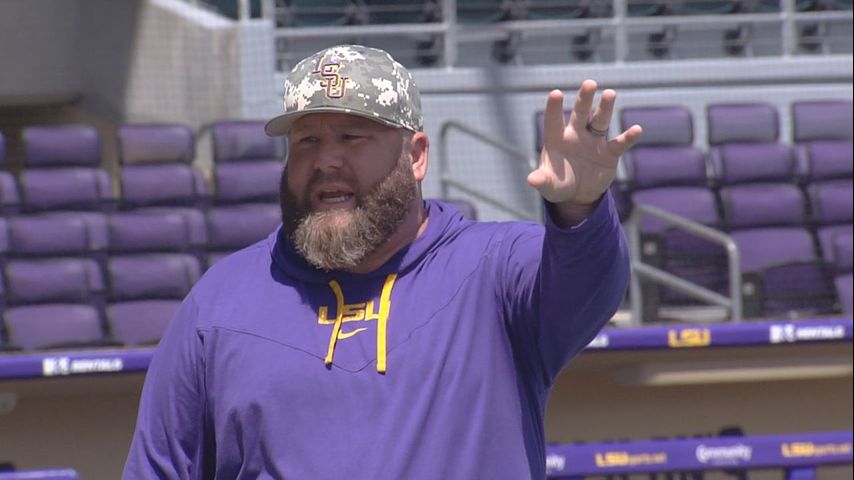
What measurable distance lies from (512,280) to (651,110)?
6395mm

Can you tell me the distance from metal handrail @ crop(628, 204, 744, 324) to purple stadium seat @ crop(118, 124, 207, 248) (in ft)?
7.19

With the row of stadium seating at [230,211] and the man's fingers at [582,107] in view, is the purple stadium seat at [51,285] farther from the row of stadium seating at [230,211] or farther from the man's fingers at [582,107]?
the man's fingers at [582,107]

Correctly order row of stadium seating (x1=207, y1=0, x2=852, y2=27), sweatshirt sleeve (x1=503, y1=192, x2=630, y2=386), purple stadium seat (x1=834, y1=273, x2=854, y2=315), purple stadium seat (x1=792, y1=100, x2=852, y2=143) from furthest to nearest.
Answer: row of stadium seating (x1=207, y1=0, x2=852, y2=27), purple stadium seat (x1=792, y1=100, x2=852, y2=143), purple stadium seat (x1=834, y1=273, x2=854, y2=315), sweatshirt sleeve (x1=503, y1=192, x2=630, y2=386)

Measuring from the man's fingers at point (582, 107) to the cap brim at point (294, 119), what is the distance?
1.19 feet

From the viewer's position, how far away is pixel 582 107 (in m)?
1.82

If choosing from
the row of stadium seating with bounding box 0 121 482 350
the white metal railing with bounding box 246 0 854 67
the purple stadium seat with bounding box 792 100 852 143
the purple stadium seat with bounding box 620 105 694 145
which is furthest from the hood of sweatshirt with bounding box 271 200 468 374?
the white metal railing with bounding box 246 0 854 67

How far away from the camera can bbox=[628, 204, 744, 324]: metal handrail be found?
6.58 meters

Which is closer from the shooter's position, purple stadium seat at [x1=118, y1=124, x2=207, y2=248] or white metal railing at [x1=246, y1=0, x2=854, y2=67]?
purple stadium seat at [x1=118, y1=124, x2=207, y2=248]

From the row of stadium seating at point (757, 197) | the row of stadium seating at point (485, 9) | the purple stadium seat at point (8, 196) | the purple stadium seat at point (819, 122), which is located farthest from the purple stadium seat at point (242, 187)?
the purple stadium seat at point (819, 122)

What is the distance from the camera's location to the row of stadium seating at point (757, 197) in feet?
22.7

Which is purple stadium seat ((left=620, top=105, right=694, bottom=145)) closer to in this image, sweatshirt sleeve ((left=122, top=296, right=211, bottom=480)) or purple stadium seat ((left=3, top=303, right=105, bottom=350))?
purple stadium seat ((left=3, top=303, right=105, bottom=350))

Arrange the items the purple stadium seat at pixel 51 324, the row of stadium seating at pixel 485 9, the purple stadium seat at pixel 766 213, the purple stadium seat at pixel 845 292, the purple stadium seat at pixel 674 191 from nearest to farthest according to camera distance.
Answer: the purple stadium seat at pixel 51 324, the purple stadium seat at pixel 845 292, the purple stadium seat at pixel 766 213, the purple stadium seat at pixel 674 191, the row of stadium seating at pixel 485 9

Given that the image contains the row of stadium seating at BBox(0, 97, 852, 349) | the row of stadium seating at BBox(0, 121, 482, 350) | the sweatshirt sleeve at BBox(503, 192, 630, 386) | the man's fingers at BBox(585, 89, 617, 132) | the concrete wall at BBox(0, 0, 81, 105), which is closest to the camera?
the man's fingers at BBox(585, 89, 617, 132)

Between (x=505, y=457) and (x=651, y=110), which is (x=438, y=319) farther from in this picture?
(x=651, y=110)
